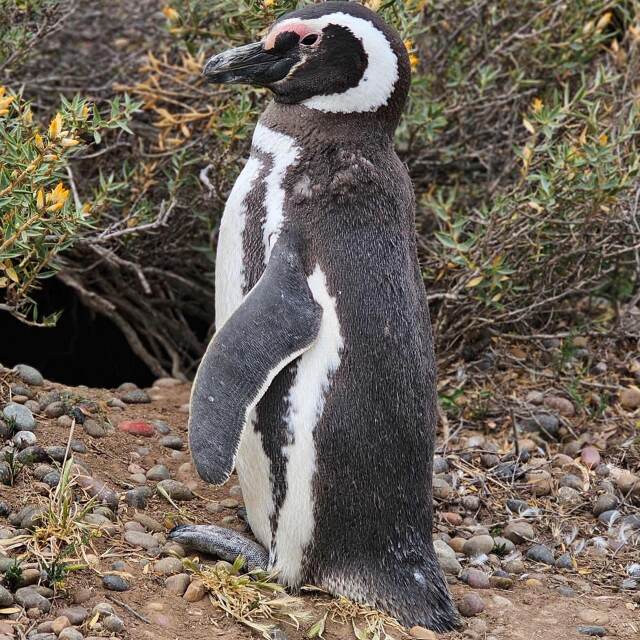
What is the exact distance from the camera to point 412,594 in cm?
262

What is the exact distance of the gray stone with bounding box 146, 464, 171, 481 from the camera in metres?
3.08

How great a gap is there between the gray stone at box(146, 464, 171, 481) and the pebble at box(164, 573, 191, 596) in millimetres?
583

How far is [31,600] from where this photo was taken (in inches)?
89.0

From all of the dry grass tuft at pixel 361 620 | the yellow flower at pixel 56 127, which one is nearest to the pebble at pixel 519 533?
the dry grass tuft at pixel 361 620

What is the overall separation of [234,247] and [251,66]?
0.45 metres

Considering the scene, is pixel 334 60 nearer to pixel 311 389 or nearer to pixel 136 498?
pixel 311 389

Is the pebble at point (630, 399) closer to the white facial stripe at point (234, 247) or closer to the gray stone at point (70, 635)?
the white facial stripe at point (234, 247)

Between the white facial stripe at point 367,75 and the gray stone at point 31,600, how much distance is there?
4.26 ft

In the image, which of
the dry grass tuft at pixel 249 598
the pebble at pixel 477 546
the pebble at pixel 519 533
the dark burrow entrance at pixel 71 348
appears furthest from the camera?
the dark burrow entrance at pixel 71 348

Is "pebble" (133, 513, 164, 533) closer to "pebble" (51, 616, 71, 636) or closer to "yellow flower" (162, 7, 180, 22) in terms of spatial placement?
"pebble" (51, 616, 71, 636)

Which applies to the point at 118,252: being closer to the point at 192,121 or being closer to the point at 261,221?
the point at 192,121

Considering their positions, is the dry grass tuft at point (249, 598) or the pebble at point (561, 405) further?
the pebble at point (561, 405)

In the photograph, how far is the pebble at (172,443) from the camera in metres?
3.33

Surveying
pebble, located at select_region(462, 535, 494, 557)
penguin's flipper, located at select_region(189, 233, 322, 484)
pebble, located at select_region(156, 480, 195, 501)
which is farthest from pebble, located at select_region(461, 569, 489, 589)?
penguin's flipper, located at select_region(189, 233, 322, 484)
